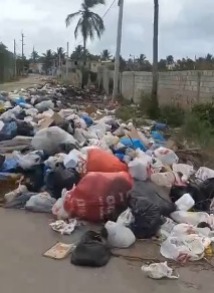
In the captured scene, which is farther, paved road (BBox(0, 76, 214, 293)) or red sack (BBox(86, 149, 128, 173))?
red sack (BBox(86, 149, 128, 173))

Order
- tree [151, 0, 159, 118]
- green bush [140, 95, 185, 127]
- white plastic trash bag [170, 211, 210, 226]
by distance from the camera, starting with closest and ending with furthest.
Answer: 1. white plastic trash bag [170, 211, 210, 226]
2. green bush [140, 95, 185, 127]
3. tree [151, 0, 159, 118]

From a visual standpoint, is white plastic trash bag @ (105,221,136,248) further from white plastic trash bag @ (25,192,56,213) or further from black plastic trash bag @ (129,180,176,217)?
white plastic trash bag @ (25,192,56,213)

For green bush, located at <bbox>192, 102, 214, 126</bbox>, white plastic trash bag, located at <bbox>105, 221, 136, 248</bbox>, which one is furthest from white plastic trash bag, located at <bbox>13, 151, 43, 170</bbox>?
green bush, located at <bbox>192, 102, 214, 126</bbox>

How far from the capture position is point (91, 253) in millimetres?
4059

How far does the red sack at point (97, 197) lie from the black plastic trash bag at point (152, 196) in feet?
0.38

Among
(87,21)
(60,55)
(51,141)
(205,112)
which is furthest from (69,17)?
(51,141)

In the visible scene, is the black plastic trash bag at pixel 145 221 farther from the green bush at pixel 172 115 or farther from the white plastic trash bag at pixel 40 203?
the green bush at pixel 172 115

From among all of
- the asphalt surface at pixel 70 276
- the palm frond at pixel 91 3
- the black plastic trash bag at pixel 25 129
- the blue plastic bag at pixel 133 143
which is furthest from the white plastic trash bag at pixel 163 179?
the palm frond at pixel 91 3

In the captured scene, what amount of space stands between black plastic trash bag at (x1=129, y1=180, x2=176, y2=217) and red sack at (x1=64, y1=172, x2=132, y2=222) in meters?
0.12

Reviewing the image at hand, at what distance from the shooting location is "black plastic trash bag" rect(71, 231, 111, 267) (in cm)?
398

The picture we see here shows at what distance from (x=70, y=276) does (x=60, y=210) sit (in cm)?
150

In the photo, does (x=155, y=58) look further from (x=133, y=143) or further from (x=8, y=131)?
(x=133, y=143)

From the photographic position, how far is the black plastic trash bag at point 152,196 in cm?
509

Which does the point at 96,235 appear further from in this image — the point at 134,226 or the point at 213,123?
the point at 213,123
